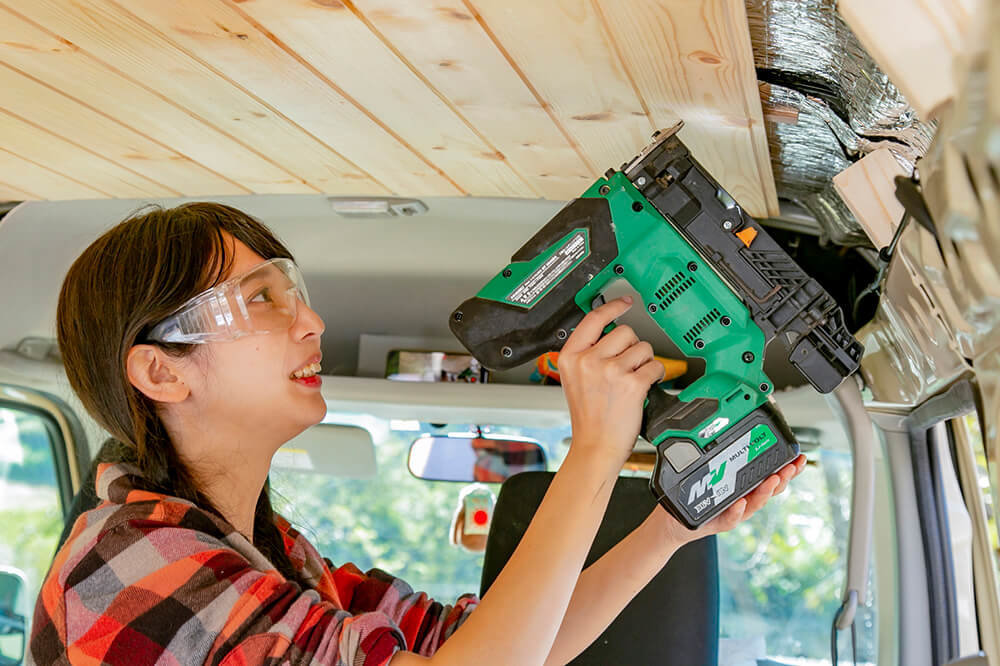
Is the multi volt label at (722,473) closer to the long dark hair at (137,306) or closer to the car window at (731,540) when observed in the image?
the long dark hair at (137,306)

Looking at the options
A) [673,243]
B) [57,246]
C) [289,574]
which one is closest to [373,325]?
[57,246]

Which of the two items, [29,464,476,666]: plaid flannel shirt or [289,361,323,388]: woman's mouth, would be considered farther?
[289,361,323,388]: woman's mouth

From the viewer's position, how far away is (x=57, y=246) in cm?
320

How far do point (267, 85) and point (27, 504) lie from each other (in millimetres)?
2758

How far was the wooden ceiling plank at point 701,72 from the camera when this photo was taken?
3.91 ft

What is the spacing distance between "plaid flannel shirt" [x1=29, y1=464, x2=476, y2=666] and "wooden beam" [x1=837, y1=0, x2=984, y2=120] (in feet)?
3.17

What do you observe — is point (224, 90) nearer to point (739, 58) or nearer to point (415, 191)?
point (415, 191)

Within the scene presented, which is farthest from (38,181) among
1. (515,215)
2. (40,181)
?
(515,215)

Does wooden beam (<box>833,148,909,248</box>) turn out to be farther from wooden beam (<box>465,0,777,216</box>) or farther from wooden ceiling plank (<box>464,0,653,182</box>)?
wooden ceiling plank (<box>464,0,653,182</box>)

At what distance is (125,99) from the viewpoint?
1748 millimetres

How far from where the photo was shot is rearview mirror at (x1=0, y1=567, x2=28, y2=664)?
3.62 m

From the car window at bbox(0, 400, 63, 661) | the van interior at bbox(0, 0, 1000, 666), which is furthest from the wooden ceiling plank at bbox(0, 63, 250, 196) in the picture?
the car window at bbox(0, 400, 63, 661)

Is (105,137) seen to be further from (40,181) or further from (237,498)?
(237,498)

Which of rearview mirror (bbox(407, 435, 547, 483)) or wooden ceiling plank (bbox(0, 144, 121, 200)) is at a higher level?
wooden ceiling plank (bbox(0, 144, 121, 200))
